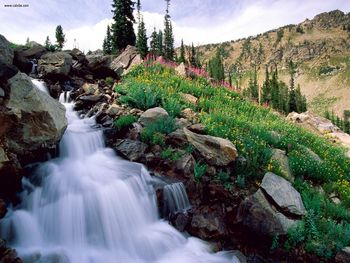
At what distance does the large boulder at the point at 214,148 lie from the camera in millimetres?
8414

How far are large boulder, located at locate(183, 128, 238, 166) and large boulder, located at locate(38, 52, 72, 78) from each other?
8.10 m

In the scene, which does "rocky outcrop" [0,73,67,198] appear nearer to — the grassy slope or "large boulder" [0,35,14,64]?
"large boulder" [0,35,14,64]

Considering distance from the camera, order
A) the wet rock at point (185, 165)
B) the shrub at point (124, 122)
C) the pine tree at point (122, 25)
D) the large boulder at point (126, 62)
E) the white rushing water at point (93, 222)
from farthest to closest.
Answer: the pine tree at point (122, 25) < the large boulder at point (126, 62) < the shrub at point (124, 122) < the wet rock at point (185, 165) < the white rushing water at point (93, 222)

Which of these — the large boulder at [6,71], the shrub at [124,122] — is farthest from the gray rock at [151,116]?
the large boulder at [6,71]

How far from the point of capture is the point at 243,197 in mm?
7812

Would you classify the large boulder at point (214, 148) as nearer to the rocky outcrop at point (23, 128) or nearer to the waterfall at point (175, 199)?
the waterfall at point (175, 199)

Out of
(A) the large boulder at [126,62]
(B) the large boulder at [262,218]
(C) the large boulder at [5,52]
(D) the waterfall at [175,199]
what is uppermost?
(A) the large boulder at [126,62]

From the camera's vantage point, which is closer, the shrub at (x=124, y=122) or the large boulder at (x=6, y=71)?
the large boulder at (x=6, y=71)

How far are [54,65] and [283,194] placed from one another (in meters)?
11.4

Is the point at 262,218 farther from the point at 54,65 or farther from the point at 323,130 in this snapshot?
the point at 323,130

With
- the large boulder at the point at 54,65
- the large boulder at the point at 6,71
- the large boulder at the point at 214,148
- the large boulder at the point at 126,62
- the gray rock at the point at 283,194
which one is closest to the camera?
the large boulder at the point at 6,71

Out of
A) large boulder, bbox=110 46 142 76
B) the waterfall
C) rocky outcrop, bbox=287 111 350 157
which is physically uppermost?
large boulder, bbox=110 46 142 76

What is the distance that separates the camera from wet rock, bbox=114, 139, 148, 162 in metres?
8.50

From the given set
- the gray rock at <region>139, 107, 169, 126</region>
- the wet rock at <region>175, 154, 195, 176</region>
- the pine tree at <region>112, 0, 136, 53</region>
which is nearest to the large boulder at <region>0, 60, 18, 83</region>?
the gray rock at <region>139, 107, 169, 126</region>
